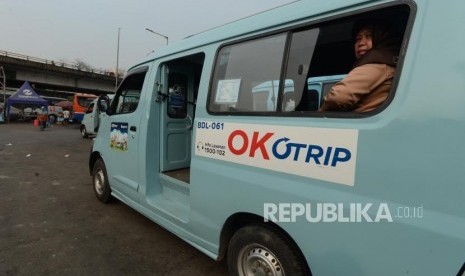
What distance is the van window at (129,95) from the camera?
4.39 m

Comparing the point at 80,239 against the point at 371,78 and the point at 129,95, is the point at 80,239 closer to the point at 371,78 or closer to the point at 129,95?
the point at 129,95

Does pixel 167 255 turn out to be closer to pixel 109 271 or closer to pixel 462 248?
pixel 109 271

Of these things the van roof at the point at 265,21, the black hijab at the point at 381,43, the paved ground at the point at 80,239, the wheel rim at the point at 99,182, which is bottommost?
the paved ground at the point at 80,239

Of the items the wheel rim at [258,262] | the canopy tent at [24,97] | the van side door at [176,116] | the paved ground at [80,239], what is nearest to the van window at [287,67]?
the wheel rim at [258,262]

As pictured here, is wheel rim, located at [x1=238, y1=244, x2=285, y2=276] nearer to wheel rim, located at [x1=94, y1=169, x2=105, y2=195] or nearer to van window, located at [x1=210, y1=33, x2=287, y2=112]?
van window, located at [x1=210, y1=33, x2=287, y2=112]

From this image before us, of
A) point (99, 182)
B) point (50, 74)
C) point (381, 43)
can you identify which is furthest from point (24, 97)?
point (381, 43)

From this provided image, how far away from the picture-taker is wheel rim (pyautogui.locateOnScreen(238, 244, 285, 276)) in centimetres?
237

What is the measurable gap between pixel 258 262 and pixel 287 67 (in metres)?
1.47

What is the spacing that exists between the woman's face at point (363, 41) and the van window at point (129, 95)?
9.26 ft

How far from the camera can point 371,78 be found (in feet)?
6.52

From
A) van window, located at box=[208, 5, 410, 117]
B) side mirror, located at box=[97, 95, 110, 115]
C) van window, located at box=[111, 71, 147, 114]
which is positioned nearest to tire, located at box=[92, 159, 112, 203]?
side mirror, located at box=[97, 95, 110, 115]

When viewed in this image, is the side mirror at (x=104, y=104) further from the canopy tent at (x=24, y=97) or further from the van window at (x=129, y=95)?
the canopy tent at (x=24, y=97)

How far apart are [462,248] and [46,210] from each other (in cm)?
531

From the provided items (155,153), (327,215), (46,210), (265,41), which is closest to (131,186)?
(155,153)
